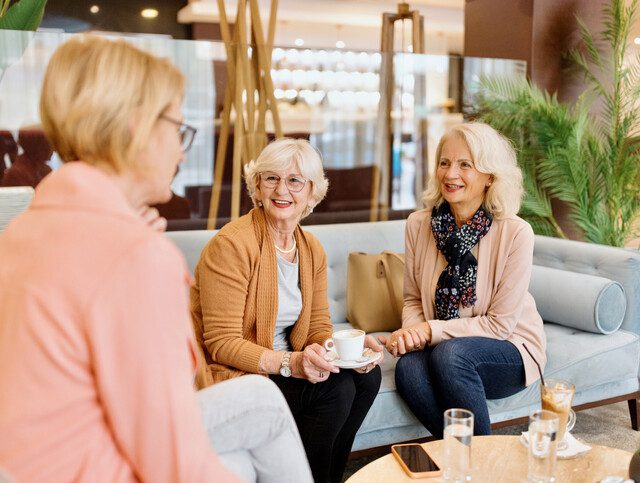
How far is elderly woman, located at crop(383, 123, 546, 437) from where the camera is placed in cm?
234

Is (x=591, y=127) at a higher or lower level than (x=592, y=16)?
lower

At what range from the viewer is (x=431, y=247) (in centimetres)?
A: 256

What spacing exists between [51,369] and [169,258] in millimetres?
205

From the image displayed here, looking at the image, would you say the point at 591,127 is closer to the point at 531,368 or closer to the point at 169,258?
the point at 531,368

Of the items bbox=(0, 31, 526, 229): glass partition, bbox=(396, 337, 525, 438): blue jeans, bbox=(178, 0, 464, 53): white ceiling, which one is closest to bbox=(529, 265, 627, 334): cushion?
bbox=(396, 337, 525, 438): blue jeans

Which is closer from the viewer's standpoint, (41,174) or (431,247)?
(431,247)

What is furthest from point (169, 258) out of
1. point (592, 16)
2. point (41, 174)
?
point (592, 16)

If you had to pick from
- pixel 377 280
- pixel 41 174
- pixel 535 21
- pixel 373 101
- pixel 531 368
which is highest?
pixel 535 21

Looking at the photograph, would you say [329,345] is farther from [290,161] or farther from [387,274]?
[387,274]

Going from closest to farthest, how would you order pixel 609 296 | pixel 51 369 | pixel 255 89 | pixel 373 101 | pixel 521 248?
pixel 51 369 → pixel 521 248 → pixel 609 296 → pixel 255 89 → pixel 373 101

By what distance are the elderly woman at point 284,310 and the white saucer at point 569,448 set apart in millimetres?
561

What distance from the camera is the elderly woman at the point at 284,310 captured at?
82.1 inches

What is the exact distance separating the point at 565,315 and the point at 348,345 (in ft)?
4.05

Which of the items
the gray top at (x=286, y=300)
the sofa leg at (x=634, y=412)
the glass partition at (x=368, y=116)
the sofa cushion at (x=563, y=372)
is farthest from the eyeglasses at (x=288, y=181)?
the sofa leg at (x=634, y=412)
